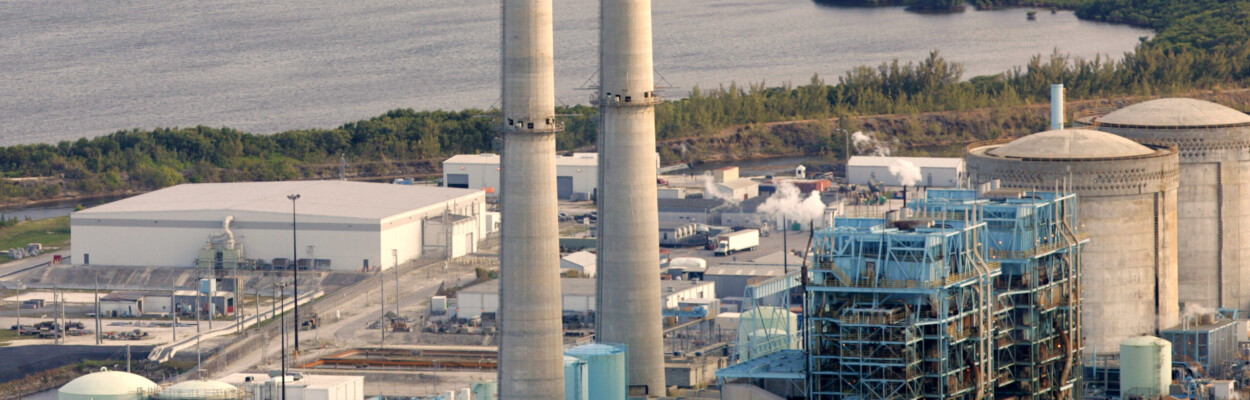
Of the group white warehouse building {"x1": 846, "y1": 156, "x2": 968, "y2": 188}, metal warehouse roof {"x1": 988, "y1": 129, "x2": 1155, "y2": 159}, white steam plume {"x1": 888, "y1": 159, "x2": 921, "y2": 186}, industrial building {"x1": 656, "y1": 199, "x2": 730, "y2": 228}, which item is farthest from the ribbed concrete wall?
white steam plume {"x1": 888, "y1": 159, "x2": 921, "y2": 186}

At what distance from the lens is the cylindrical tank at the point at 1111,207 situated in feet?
245

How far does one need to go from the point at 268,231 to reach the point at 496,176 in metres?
27.2

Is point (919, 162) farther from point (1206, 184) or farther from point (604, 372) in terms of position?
point (604, 372)

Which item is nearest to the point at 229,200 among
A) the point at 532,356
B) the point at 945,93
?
the point at 532,356

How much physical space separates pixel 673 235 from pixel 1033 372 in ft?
174

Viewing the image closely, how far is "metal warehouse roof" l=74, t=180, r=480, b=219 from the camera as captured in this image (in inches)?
4232

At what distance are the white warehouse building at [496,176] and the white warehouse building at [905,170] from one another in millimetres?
16654

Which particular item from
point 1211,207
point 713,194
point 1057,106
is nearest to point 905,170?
point 713,194

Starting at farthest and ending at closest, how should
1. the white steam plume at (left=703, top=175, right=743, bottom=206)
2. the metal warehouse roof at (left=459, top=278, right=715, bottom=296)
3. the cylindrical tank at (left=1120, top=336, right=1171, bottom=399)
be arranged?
the white steam plume at (left=703, top=175, right=743, bottom=206)
the metal warehouse roof at (left=459, top=278, right=715, bottom=296)
the cylindrical tank at (left=1120, top=336, right=1171, bottom=399)

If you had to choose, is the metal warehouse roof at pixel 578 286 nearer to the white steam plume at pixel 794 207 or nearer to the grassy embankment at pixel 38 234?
the white steam plume at pixel 794 207

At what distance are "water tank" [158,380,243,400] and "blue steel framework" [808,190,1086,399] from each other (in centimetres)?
1884

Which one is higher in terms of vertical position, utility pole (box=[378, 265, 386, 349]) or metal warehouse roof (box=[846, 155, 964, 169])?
metal warehouse roof (box=[846, 155, 964, 169])

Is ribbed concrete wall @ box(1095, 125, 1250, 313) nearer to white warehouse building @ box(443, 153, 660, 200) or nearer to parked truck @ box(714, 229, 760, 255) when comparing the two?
parked truck @ box(714, 229, 760, 255)

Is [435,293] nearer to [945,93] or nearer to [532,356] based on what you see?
[532,356]
